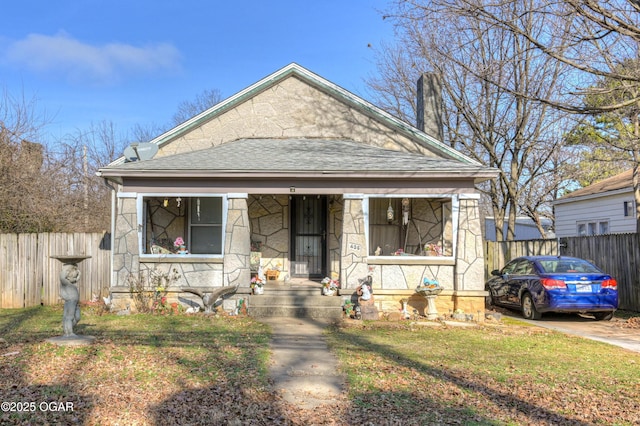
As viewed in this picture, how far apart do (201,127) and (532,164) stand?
14.6 metres

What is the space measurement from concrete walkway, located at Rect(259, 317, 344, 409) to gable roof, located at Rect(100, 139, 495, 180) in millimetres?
3498

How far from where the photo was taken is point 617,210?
718 inches

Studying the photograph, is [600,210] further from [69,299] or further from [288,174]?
[69,299]

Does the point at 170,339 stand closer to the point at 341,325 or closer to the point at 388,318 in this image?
the point at 341,325

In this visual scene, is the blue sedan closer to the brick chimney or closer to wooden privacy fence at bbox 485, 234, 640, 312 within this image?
wooden privacy fence at bbox 485, 234, 640, 312

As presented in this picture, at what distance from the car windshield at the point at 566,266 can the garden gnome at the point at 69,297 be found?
9.46 meters

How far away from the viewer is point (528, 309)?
451 inches

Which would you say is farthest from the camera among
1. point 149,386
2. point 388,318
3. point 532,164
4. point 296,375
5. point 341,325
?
point 532,164

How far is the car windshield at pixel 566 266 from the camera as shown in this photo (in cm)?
1108

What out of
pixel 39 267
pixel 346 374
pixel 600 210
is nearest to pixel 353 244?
pixel 346 374

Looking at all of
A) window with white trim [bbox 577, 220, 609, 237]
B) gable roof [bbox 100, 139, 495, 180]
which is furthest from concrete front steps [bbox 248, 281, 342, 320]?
→ window with white trim [bbox 577, 220, 609, 237]

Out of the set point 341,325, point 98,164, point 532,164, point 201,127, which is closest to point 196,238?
point 201,127

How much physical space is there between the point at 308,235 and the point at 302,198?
100cm

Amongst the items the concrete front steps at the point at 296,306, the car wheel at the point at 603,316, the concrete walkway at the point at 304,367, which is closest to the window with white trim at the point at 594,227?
the car wheel at the point at 603,316
